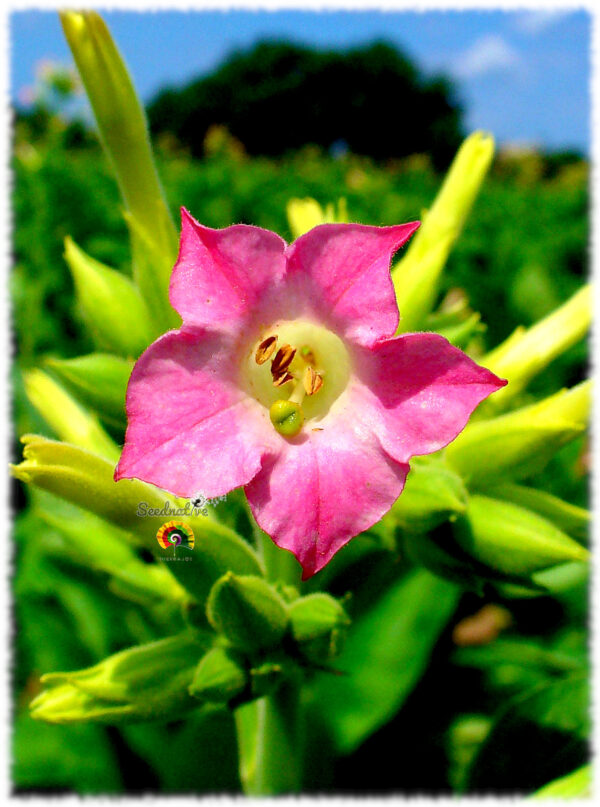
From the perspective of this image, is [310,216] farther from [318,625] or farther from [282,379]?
[318,625]

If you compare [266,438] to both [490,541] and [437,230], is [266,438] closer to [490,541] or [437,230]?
[490,541]

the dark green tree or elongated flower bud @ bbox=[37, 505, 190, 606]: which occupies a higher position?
the dark green tree

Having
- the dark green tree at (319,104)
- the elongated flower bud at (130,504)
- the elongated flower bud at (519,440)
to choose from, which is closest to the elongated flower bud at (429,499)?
the elongated flower bud at (519,440)

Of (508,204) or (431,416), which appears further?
(508,204)

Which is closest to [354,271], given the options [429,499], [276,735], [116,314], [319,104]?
[429,499]

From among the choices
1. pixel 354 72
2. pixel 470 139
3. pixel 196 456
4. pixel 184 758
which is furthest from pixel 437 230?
pixel 354 72

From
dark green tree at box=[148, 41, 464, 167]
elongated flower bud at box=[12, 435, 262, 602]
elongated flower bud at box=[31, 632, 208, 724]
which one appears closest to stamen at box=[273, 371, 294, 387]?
elongated flower bud at box=[12, 435, 262, 602]

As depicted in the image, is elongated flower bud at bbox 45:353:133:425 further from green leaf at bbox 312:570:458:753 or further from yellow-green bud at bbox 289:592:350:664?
green leaf at bbox 312:570:458:753
